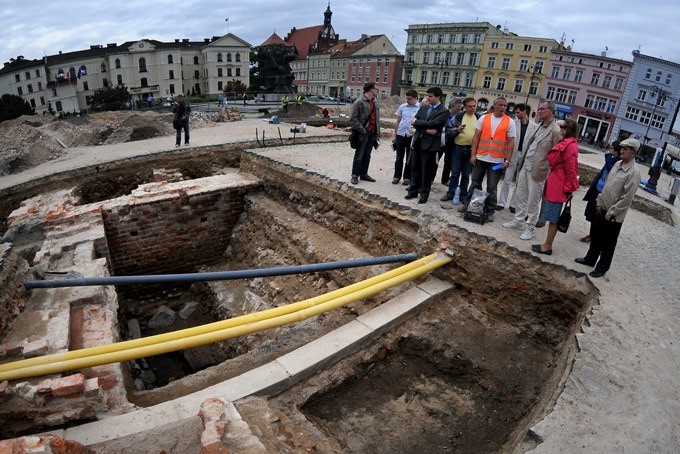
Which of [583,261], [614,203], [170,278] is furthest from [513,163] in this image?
[170,278]

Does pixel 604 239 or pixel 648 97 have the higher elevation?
pixel 648 97

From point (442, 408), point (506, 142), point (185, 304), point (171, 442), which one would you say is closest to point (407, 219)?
point (506, 142)

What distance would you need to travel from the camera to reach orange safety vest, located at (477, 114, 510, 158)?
543 cm

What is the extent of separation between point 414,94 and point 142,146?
8.89 metres

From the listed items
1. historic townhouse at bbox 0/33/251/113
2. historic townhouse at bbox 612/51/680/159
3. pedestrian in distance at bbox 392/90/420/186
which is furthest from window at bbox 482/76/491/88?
pedestrian in distance at bbox 392/90/420/186

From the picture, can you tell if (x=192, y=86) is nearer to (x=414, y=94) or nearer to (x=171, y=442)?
(x=414, y=94)

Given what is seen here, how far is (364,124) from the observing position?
22.3ft

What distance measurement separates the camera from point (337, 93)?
63.1 metres

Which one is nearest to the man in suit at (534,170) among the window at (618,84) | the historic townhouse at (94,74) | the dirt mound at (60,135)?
the dirt mound at (60,135)

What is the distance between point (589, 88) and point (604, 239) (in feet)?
160

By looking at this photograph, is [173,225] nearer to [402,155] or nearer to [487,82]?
[402,155]

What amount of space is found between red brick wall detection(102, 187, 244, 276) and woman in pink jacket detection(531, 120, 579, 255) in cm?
618

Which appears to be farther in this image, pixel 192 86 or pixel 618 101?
pixel 192 86

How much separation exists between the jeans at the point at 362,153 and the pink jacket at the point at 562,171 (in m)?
3.05
